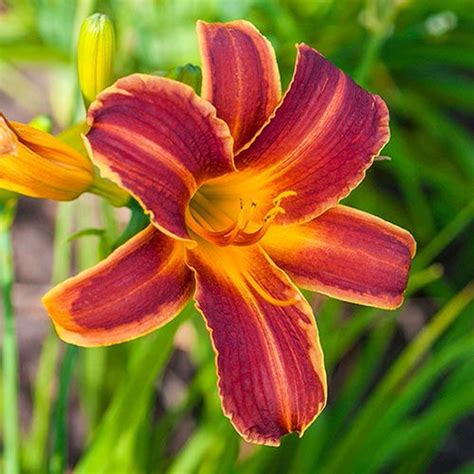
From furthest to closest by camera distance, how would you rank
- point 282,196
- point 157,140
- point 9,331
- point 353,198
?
point 353,198
point 9,331
point 282,196
point 157,140

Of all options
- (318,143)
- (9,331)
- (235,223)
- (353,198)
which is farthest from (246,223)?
(353,198)

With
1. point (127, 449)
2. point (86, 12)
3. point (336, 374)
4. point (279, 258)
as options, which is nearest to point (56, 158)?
point (279, 258)

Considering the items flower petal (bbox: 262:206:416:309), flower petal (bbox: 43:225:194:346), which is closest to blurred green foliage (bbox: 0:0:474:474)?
flower petal (bbox: 262:206:416:309)

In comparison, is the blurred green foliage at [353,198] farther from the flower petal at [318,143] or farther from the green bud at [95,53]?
the green bud at [95,53]

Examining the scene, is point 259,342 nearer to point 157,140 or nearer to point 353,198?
point 157,140

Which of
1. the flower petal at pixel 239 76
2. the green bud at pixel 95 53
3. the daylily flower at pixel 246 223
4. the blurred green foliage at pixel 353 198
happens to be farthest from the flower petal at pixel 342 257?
the blurred green foliage at pixel 353 198

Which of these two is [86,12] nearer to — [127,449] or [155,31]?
[127,449]

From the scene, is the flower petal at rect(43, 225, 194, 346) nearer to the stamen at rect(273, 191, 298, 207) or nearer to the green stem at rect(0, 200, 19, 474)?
the stamen at rect(273, 191, 298, 207)
